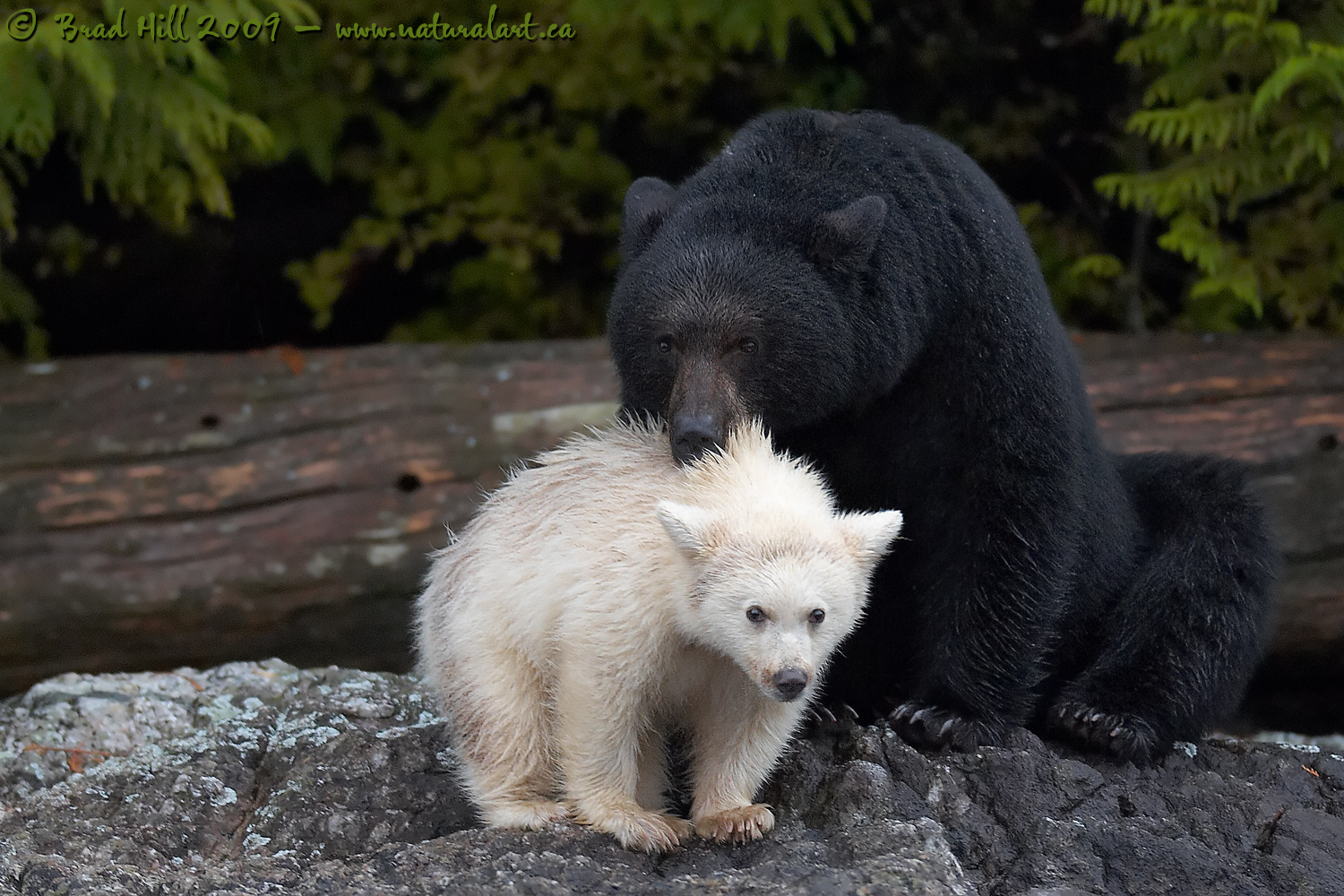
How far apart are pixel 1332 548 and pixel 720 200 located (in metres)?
4.78

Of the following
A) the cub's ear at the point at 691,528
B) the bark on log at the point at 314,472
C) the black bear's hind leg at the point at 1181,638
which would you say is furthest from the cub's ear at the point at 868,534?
the bark on log at the point at 314,472

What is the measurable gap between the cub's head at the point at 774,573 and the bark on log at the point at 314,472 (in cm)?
380

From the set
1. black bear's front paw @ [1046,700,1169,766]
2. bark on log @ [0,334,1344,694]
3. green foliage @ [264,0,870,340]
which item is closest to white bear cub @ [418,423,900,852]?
black bear's front paw @ [1046,700,1169,766]

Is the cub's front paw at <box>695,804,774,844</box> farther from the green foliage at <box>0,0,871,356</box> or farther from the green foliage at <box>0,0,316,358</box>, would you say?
the green foliage at <box>0,0,871,356</box>

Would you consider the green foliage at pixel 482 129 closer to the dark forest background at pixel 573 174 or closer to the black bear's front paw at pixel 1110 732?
the dark forest background at pixel 573 174

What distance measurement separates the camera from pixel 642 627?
3.50 m

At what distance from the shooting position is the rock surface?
350 centimetres

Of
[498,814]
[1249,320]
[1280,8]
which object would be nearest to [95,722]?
[498,814]

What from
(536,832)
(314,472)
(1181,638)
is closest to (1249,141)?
(1181,638)

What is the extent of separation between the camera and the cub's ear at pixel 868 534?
351 cm

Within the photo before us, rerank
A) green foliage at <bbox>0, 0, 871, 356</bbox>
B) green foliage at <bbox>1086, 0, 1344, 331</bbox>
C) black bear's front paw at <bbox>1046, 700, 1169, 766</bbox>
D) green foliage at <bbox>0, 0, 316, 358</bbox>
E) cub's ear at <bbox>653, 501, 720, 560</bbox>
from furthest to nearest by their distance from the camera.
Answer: green foliage at <bbox>0, 0, 871, 356</bbox> → green foliage at <bbox>1086, 0, 1344, 331</bbox> → green foliage at <bbox>0, 0, 316, 358</bbox> → black bear's front paw at <bbox>1046, 700, 1169, 766</bbox> → cub's ear at <bbox>653, 501, 720, 560</bbox>

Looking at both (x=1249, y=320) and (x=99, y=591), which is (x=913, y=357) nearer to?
(x=99, y=591)

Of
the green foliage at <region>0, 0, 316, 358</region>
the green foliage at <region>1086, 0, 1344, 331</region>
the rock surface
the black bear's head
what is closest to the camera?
the rock surface

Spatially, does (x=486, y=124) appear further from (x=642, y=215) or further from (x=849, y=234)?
(x=849, y=234)
